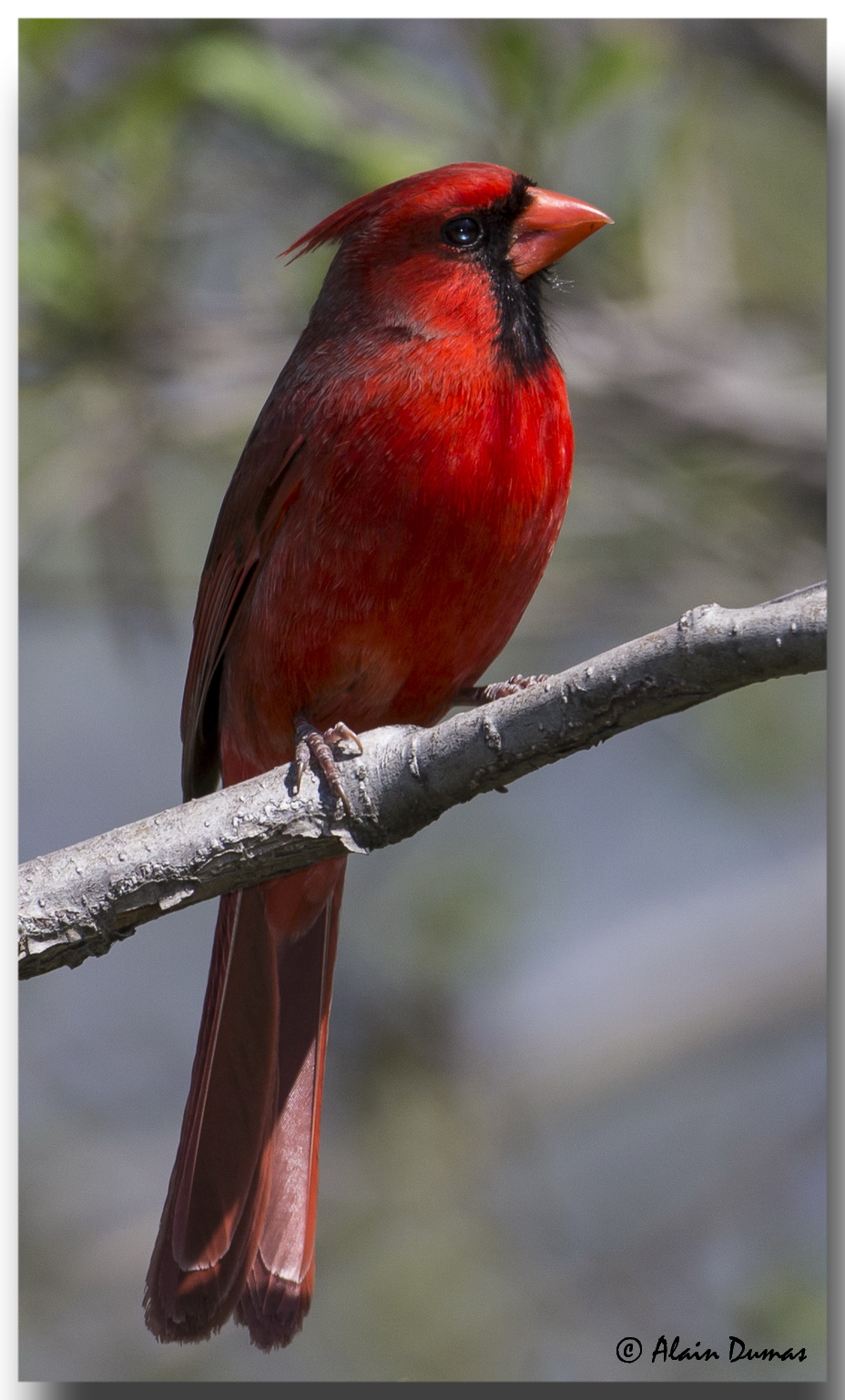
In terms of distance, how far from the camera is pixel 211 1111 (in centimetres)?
288

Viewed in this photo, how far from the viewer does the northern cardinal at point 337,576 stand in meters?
2.59

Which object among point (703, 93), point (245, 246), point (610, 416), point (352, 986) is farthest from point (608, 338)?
point (352, 986)

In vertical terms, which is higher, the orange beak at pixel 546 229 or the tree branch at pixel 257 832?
the orange beak at pixel 546 229

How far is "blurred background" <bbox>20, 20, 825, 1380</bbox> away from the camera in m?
3.03

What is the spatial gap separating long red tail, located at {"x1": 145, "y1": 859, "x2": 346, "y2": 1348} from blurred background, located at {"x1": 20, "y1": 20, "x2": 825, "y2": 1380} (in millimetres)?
120

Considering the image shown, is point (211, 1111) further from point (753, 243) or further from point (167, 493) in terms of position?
point (753, 243)

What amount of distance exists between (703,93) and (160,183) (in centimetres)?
116

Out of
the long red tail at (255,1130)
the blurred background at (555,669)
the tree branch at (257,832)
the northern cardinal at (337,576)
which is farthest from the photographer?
the blurred background at (555,669)

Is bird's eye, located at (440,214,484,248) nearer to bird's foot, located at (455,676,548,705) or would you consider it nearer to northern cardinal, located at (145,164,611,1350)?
northern cardinal, located at (145,164,611,1350)
